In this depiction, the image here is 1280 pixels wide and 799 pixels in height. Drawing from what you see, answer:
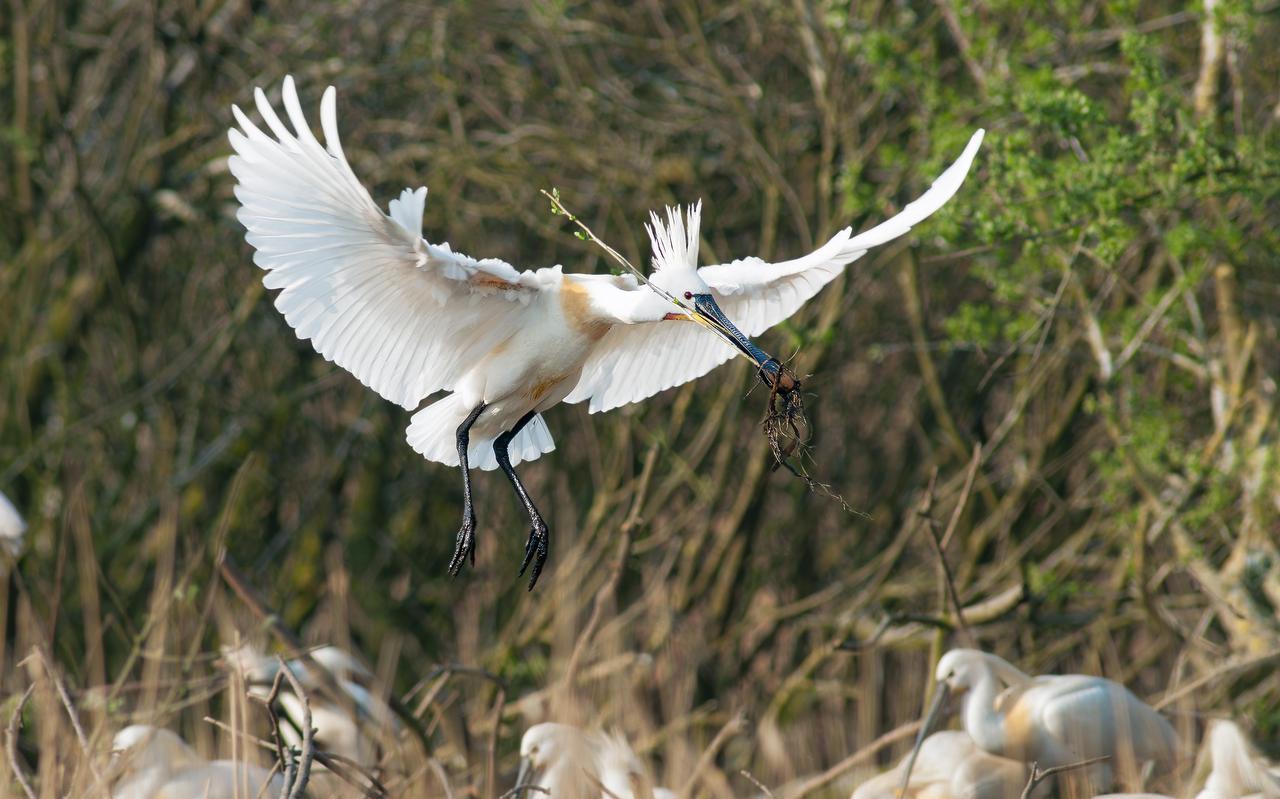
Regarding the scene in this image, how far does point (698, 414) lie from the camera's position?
9.03 metres

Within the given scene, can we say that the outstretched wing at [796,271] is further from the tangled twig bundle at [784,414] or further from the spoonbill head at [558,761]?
the spoonbill head at [558,761]

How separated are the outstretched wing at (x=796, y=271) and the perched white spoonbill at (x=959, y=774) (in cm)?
167

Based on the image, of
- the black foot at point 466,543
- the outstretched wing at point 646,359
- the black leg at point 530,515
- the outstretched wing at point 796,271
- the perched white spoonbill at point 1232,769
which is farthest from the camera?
the outstretched wing at point 646,359

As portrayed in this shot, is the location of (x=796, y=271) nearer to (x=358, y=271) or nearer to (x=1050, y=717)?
(x=358, y=271)

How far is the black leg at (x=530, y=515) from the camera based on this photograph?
4738 mm

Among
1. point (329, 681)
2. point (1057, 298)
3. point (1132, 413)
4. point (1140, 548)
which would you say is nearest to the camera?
point (329, 681)

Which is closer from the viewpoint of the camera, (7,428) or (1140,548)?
(1140,548)

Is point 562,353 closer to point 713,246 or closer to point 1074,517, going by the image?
point 713,246

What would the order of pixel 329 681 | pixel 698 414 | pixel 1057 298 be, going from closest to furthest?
→ pixel 329 681, pixel 1057 298, pixel 698 414

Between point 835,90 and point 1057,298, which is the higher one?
point 835,90

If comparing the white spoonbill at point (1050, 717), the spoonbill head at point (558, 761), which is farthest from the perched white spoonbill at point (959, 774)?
the spoonbill head at point (558, 761)

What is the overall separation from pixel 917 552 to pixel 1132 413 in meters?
3.09

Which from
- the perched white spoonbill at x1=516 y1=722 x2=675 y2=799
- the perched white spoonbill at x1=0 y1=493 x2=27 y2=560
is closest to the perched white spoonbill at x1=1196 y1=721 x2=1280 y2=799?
the perched white spoonbill at x1=516 y1=722 x2=675 y2=799

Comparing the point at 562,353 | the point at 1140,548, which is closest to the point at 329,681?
the point at 562,353
